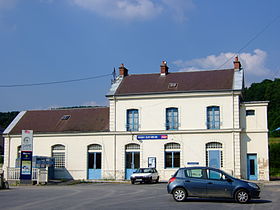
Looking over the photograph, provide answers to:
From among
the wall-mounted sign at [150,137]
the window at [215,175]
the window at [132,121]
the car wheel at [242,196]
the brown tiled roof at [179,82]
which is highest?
the brown tiled roof at [179,82]

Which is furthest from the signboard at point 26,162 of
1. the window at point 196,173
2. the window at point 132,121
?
the window at point 196,173

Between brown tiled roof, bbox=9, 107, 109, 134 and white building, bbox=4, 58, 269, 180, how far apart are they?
0.10 meters

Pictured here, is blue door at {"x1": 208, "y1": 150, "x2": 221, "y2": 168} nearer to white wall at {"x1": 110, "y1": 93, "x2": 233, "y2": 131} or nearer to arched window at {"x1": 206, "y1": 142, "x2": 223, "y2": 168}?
arched window at {"x1": 206, "y1": 142, "x2": 223, "y2": 168}

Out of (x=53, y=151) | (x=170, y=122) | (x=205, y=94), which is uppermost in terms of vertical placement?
(x=205, y=94)

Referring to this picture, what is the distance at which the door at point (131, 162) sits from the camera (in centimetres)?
3368

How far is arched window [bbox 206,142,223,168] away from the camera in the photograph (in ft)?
103

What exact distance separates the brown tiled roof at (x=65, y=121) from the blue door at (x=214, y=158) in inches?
358

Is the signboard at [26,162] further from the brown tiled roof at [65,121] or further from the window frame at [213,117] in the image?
the window frame at [213,117]

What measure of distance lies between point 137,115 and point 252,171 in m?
10.3

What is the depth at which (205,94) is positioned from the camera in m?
32.3

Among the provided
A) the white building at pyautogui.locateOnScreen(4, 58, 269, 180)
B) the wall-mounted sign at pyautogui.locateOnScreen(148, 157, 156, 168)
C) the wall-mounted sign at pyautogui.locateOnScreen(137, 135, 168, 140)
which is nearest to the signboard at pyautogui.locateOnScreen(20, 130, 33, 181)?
the white building at pyautogui.locateOnScreen(4, 58, 269, 180)

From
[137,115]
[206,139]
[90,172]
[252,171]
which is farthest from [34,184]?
[252,171]

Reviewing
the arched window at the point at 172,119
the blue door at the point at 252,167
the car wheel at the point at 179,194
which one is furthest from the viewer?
the arched window at the point at 172,119

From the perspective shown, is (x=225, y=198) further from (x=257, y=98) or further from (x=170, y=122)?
(x=257, y=98)
